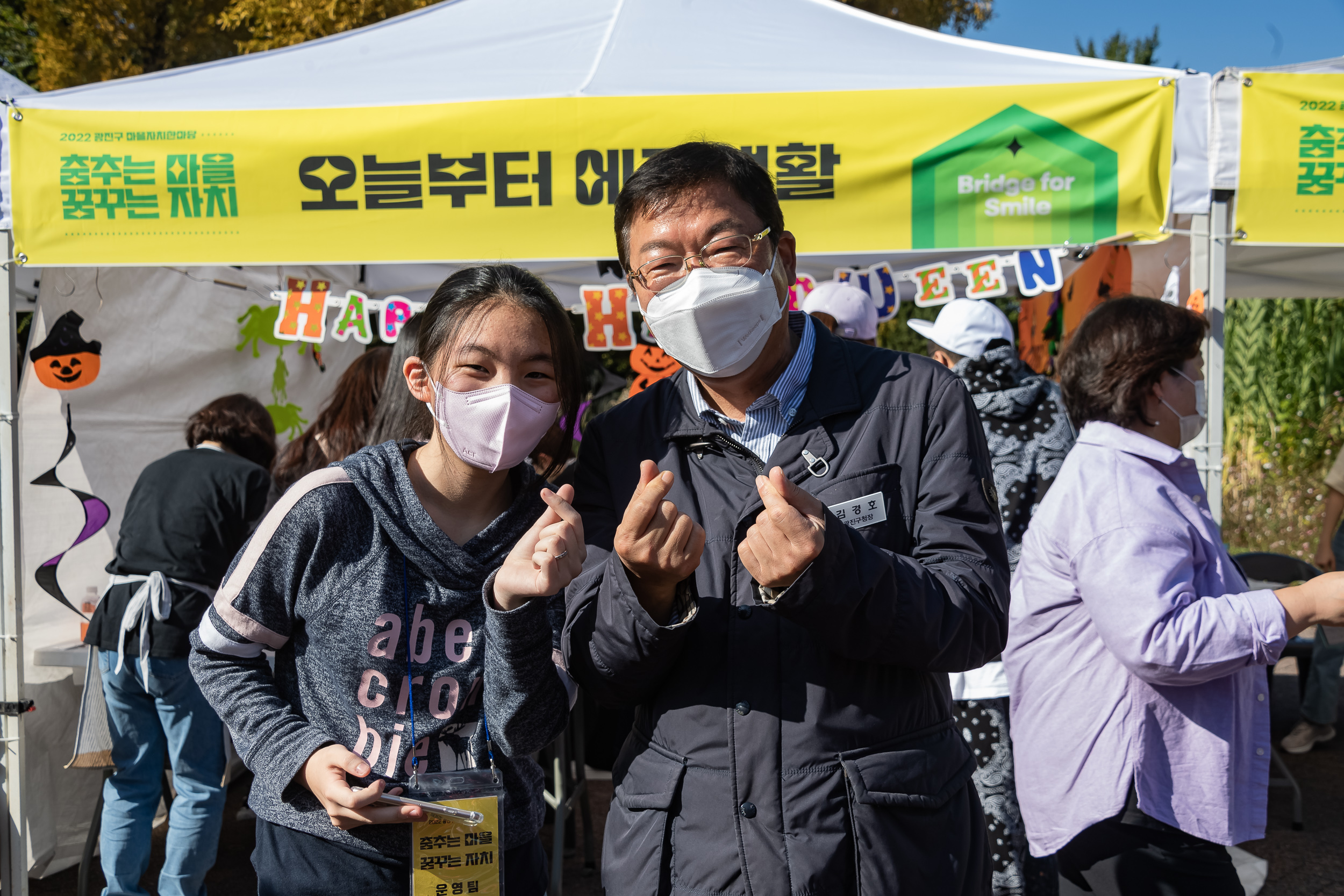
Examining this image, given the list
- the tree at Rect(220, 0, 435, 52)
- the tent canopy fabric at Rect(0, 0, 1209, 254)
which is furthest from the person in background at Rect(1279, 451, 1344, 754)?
the tree at Rect(220, 0, 435, 52)

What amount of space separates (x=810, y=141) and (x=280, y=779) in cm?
232

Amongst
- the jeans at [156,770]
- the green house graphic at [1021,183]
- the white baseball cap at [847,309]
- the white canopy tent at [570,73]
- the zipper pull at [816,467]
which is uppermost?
the white canopy tent at [570,73]

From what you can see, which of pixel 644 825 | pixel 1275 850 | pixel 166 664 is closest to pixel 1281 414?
pixel 1275 850

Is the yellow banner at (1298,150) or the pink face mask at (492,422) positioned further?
the yellow banner at (1298,150)

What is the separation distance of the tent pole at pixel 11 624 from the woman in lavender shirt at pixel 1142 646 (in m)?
3.07

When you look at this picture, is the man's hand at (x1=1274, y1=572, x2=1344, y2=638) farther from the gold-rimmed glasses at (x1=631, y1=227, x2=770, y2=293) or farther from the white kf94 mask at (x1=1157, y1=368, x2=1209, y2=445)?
the gold-rimmed glasses at (x1=631, y1=227, x2=770, y2=293)

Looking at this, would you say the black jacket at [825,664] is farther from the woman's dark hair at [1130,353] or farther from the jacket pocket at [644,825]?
the woman's dark hair at [1130,353]

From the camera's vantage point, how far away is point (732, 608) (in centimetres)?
130

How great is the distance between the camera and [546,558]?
50.2 inches

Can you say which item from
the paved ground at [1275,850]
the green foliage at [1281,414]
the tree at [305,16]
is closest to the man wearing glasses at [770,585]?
the paved ground at [1275,850]

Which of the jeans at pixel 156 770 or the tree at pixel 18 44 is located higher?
the tree at pixel 18 44

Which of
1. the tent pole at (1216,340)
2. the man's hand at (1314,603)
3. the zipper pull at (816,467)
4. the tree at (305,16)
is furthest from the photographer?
the tree at (305,16)

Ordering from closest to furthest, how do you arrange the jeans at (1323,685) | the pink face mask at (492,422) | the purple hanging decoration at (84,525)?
the pink face mask at (492,422) < the purple hanging decoration at (84,525) < the jeans at (1323,685)

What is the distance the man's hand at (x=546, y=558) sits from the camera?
1279mm
